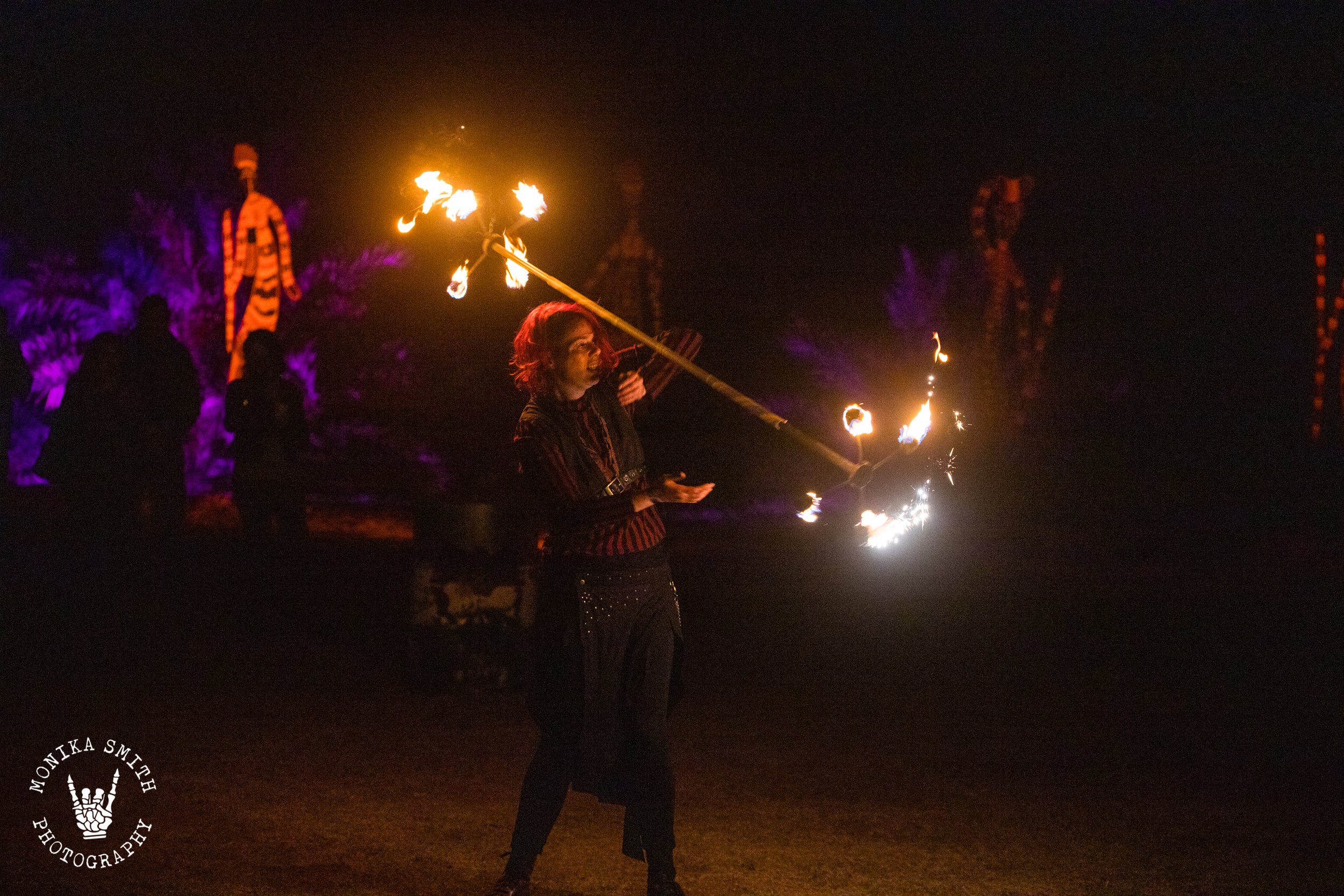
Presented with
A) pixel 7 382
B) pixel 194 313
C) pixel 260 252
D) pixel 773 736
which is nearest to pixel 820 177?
pixel 260 252

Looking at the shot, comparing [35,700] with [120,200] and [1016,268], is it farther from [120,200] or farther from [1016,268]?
[120,200]

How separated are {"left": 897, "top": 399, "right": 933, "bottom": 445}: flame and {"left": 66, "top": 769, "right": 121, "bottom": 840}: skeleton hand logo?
3436 millimetres

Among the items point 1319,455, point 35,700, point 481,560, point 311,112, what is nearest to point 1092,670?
point 481,560

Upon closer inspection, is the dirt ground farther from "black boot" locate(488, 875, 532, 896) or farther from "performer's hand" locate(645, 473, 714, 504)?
"performer's hand" locate(645, 473, 714, 504)

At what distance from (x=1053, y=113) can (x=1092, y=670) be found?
13.7 m

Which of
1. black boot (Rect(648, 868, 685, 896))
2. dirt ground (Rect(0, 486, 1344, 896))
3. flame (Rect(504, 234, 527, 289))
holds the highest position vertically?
flame (Rect(504, 234, 527, 289))

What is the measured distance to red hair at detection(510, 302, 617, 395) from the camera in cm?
450

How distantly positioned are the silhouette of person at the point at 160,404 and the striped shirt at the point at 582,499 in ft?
21.1

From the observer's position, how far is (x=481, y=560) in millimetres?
7785

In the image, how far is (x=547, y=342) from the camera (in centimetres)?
454

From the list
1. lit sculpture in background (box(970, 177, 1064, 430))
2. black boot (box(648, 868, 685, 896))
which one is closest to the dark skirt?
black boot (box(648, 868, 685, 896))

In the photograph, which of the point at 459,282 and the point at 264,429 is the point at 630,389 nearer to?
the point at 459,282

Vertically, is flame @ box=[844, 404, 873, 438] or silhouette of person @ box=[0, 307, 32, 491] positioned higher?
silhouette of person @ box=[0, 307, 32, 491]

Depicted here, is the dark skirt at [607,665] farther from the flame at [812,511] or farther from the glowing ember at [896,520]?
the glowing ember at [896,520]
